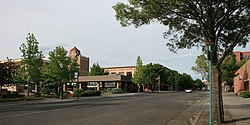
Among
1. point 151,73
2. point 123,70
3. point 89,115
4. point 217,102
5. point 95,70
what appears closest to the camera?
point 217,102

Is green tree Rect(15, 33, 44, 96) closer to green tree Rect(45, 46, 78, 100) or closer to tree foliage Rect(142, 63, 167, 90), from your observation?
green tree Rect(45, 46, 78, 100)

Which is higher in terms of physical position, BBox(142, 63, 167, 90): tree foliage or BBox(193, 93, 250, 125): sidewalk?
BBox(142, 63, 167, 90): tree foliage

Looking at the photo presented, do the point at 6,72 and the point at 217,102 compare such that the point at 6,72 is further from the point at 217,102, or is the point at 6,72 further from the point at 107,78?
the point at 107,78

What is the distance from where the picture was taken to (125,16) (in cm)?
1225

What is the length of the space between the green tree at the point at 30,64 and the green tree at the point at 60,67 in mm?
1803

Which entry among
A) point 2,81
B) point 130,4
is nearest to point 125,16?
point 130,4

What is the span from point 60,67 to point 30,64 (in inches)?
160

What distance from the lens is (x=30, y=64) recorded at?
35.1 meters

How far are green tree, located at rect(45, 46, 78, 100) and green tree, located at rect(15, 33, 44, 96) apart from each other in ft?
5.92

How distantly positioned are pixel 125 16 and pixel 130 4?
62 centimetres

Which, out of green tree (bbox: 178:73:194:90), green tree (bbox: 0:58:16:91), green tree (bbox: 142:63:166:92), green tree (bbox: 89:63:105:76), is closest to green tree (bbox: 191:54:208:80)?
green tree (bbox: 142:63:166:92)

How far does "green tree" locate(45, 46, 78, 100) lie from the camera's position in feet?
122

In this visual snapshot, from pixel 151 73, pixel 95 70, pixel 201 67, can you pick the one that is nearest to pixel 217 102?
pixel 201 67

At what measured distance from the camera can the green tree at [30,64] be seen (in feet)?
115
